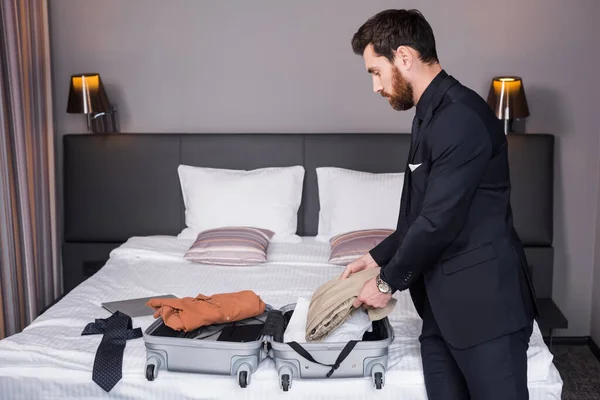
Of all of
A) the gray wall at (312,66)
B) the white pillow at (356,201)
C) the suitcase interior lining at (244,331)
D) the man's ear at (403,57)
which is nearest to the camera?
the man's ear at (403,57)

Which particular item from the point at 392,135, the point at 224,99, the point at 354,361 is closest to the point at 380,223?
the point at 392,135

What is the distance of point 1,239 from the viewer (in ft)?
10.7

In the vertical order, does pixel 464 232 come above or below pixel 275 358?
above

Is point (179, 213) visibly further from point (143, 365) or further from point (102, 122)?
point (143, 365)

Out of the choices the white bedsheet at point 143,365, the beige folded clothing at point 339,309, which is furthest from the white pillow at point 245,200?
the beige folded clothing at point 339,309

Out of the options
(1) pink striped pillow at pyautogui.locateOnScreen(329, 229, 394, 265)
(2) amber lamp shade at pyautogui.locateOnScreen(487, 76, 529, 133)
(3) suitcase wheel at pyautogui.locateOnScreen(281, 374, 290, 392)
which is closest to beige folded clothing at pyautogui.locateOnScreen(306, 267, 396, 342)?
(3) suitcase wheel at pyautogui.locateOnScreen(281, 374, 290, 392)

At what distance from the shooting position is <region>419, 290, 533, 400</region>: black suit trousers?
1838 millimetres

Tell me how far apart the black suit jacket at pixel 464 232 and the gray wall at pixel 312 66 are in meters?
1.93

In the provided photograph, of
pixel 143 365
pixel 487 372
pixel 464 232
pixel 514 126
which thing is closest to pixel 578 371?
pixel 514 126

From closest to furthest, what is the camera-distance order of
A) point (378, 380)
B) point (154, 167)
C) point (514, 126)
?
point (378, 380) → point (514, 126) → point (154, 167)

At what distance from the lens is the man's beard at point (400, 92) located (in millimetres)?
1978

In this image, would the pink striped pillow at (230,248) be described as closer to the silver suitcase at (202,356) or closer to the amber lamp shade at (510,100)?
the silver suitcase at (202,356)

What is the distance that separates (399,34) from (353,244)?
1.48 meters

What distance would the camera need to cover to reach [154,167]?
3.80m
